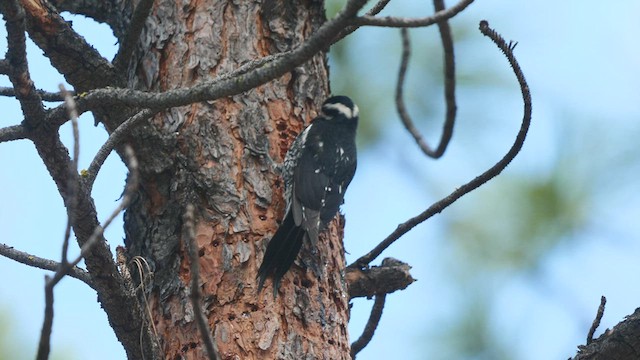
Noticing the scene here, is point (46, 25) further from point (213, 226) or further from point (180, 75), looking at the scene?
point (213, 226)

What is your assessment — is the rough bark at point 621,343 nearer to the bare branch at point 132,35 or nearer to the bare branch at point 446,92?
the bare branch at point 446,92

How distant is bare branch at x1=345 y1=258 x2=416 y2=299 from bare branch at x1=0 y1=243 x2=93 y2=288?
94 centimetres

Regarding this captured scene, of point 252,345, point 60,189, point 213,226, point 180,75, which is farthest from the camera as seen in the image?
point 180,75

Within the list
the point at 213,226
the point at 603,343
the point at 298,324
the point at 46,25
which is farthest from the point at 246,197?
the point at 603,343

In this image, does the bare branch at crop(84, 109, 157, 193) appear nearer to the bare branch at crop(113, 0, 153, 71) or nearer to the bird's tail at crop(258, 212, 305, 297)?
the bare branch at crop(113, 0, 153, 71)

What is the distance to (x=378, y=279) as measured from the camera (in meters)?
3.21

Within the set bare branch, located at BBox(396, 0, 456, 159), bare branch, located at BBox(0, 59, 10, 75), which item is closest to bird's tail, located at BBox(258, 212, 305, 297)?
bare branch, located at BBox(0, 59, 10, 75)

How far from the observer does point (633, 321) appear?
92.0 inches

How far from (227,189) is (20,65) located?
3.20ft

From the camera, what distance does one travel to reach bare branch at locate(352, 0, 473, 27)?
1.65m

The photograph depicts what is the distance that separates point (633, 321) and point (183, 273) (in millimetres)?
1330

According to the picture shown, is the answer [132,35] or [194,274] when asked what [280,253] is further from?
[194,274]

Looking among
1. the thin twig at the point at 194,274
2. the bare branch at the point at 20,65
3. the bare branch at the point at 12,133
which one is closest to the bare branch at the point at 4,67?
the bare branch at the point at 20,65

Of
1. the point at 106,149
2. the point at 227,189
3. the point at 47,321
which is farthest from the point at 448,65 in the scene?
the point at 227,189
